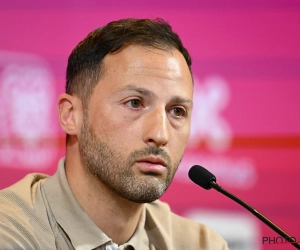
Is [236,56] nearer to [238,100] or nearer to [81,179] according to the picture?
[238,100]

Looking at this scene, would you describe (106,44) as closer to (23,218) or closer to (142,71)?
(142,71)

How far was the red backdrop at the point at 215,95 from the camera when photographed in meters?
2.80

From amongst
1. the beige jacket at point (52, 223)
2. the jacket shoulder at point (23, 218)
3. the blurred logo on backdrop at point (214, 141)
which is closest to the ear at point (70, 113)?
the beige jacket at point (52, 223)

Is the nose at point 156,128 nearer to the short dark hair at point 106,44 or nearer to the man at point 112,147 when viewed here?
the man at point 112,147

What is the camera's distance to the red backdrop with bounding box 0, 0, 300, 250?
2.80 metres

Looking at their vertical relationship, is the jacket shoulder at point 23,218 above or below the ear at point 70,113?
below

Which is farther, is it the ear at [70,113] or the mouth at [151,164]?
the ear at [70,113]

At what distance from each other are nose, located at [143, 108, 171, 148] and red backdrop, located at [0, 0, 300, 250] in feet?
2.76

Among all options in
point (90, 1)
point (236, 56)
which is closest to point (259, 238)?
point (236, 56)

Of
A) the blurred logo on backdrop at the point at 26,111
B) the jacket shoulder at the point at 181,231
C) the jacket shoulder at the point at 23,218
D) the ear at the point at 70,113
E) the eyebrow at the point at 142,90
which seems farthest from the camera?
the blurred logo on backdrop at the point at 26,111

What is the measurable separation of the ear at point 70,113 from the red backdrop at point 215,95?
54 cm

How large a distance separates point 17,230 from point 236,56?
1.47m

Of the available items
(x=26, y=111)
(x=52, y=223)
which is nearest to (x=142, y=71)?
(x=52, y=223)

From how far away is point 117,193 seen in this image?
6.98 ft
